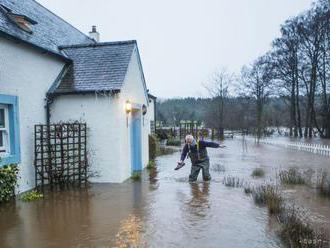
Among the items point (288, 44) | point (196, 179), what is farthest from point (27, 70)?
point (288, 44)

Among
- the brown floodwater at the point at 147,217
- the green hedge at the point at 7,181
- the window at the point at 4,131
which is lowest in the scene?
the brown floodwater at the point at 147,217

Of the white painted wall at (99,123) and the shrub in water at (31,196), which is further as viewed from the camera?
the white painted wall at (99,123)

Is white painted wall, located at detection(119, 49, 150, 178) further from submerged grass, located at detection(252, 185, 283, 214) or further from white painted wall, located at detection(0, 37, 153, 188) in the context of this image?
submerged grass, located at detection(252, 185, 283, 214)

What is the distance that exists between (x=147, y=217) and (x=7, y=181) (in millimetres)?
3828

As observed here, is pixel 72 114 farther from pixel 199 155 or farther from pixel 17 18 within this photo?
pixel 199 155

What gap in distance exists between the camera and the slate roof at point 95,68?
11242 mm

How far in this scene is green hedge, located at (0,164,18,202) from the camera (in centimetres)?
838

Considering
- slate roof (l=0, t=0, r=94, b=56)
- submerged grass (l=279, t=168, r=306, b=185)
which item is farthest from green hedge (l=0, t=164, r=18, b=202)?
submerged grass (l=279, t=168, r=306, b=185)

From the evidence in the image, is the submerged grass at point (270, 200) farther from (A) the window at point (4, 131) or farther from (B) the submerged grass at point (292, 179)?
(A) the window at point (4, 131)

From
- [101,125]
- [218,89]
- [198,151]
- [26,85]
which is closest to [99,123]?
[101,125]

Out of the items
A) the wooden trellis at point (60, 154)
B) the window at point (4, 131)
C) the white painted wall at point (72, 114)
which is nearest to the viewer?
the window at point (4, 131)

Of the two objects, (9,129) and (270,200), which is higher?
(9,129)

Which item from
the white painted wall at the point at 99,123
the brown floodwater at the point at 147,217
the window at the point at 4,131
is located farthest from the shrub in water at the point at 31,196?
the white painted wall at the point at 99,123

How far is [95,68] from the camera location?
11977 mm
